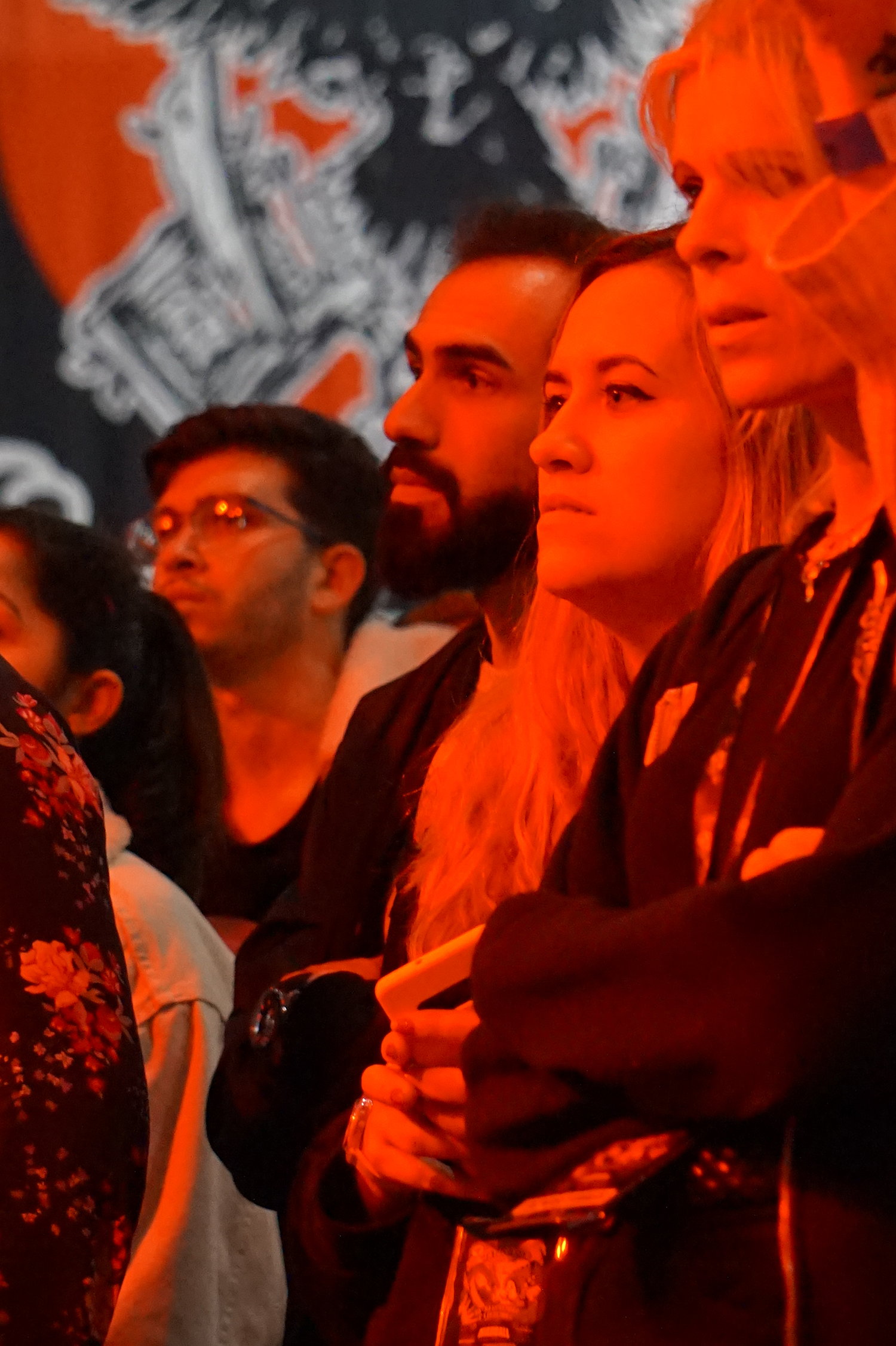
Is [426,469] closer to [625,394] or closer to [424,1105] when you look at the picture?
[625,394]

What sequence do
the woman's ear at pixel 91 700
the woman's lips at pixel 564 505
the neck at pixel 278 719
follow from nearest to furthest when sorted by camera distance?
the woman's lips at pixel 564 505 → the woman's ear at pixel 91 700 → the neck at pixel 278 719

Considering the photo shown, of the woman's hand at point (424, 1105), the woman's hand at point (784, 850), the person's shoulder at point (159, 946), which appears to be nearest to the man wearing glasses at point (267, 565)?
the person's shoulder at point (159, 946)

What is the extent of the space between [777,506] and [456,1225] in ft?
2.05

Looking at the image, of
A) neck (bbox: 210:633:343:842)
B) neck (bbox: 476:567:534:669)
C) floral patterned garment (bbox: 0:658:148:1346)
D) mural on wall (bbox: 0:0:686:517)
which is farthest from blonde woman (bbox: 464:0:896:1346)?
mural on wall (bbox: 0:0:686:517)

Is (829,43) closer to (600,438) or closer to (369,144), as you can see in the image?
(600,438)

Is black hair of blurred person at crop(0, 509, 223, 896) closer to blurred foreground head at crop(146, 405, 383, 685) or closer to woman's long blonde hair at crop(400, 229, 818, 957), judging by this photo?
blurred foreground head at crop(146, 405, 383, 685)

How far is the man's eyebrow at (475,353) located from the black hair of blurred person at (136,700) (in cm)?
63

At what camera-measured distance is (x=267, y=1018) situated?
5.31ft

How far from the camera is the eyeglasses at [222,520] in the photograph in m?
3.04

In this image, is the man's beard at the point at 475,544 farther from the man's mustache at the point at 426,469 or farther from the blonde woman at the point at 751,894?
the blonde woman at the point at 751,894

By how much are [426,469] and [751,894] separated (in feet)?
4.01

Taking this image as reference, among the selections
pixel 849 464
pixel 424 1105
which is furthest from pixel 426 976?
pixel 849 464

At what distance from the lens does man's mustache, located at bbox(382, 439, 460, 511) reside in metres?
2.05

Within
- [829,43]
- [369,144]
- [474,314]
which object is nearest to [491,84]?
[369,144]
